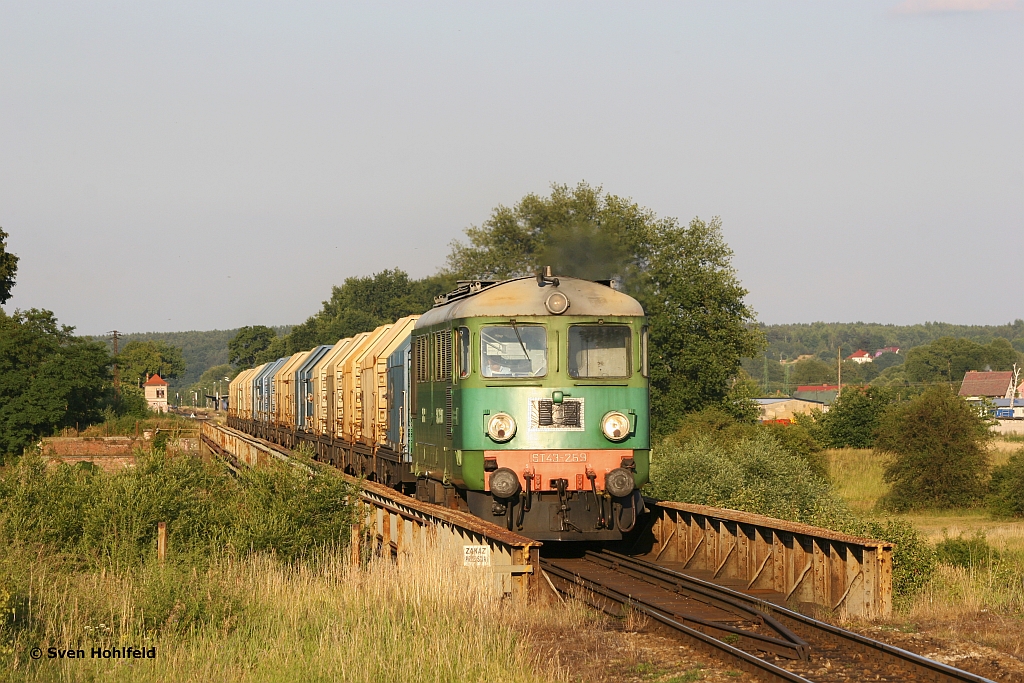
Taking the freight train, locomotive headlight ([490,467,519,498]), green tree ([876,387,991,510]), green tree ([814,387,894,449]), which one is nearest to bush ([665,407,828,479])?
green tree ([876,387,991,510])

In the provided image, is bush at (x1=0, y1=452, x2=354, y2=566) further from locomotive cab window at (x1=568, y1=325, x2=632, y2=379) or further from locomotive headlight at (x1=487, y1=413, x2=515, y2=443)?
locomotive cab window at (x1=568, y1=325, x2=632, y2=379)

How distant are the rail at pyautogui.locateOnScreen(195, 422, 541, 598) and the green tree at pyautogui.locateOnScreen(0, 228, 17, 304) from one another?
44.2 metres

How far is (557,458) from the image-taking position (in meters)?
14.7

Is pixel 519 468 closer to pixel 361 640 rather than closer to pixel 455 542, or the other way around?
pixel 455 542

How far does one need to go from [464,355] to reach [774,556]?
4676 millimetres

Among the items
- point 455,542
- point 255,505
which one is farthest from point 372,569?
point 255,505

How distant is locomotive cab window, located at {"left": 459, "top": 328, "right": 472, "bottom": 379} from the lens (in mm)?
14945

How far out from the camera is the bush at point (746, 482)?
63.6 feet

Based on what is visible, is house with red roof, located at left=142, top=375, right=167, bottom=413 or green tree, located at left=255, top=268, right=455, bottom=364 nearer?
green tree, located at left=255, top=268, right=455, bottom=364

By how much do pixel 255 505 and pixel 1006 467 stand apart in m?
28.5

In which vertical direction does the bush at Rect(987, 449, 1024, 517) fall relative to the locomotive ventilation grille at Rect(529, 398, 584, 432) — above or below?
below

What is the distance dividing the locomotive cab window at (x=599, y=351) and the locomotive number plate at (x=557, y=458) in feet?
3.48

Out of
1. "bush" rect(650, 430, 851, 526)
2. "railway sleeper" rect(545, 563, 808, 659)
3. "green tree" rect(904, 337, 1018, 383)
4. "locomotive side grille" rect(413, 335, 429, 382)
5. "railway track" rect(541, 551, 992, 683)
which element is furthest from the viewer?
"green tree" rect(904, 337, 1018, 383)

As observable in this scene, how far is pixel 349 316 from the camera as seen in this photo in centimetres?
12475
